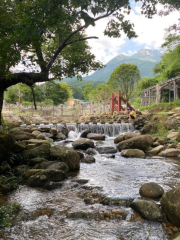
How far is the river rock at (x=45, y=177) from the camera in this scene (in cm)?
565

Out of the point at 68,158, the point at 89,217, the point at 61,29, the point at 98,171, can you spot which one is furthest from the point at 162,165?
the point at 61,29

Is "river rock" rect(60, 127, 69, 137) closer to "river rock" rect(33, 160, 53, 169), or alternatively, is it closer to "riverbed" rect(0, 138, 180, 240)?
"riverbed" rect(0, 138, 180, 240)

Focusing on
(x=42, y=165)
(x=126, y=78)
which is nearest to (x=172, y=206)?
(x=42, y=165)

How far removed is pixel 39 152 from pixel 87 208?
3.76m

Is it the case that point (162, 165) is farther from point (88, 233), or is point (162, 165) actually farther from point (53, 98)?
point (53, 98)

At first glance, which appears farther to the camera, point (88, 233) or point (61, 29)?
point (61, 29)

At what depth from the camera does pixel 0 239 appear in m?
3.21

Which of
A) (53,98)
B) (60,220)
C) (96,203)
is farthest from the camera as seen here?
(53,98)

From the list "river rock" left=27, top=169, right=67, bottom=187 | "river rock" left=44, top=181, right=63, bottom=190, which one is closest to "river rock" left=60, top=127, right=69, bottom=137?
"river rock" left=27, top=169, right=67, bottom=187

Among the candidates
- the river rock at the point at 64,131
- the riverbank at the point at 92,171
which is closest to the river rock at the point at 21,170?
the riverbank at the point at 92,171

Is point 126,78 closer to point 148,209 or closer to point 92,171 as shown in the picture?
point 92,171

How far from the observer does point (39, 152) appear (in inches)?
300

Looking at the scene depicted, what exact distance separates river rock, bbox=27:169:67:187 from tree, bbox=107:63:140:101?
117ft

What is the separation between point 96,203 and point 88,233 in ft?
3.87
